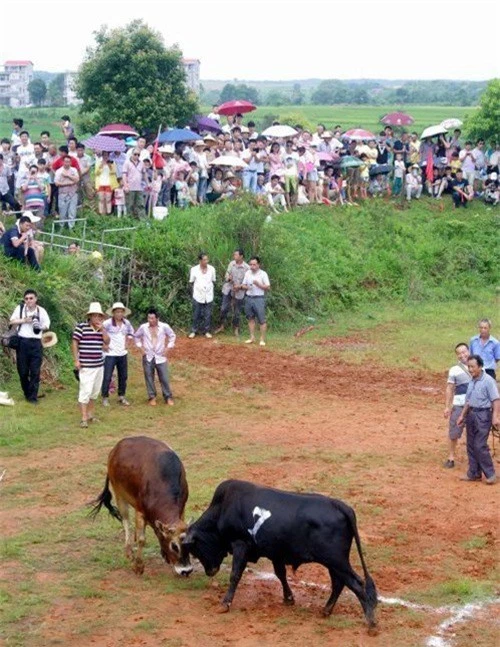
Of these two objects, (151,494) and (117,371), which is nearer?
(151,494)

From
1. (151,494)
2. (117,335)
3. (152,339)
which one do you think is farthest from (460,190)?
(151,494)

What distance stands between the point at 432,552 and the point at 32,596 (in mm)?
4073

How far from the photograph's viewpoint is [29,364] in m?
18.5

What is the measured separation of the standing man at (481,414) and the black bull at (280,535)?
4.43 meters

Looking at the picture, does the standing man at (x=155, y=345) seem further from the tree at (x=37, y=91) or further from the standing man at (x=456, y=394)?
the tree at (x=37, y=91)

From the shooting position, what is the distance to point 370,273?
2908cm

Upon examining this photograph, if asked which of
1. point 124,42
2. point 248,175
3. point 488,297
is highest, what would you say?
point 124,42

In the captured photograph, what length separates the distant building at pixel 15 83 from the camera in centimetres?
8994

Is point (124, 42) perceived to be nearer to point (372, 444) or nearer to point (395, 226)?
point (395, 226)

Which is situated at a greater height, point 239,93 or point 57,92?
point 57,92

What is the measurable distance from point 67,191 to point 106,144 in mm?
1507

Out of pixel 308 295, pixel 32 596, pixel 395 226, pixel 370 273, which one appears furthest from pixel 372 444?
pixel 395 226

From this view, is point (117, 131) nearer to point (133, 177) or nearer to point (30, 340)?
point (133, 177)

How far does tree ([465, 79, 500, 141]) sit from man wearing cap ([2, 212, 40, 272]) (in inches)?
801
